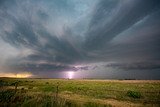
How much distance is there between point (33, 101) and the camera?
13523 mm

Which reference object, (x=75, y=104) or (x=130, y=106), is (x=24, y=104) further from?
Result: (x=130, y=106)

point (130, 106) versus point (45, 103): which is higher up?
point (45, 103)

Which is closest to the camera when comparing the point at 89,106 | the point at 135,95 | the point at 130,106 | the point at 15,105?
the point at 15,105

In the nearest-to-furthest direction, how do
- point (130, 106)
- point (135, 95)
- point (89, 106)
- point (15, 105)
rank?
point (15, 105), point (89, 106), point (130, 106), point (135, 95)

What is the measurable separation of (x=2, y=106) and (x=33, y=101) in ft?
8.42

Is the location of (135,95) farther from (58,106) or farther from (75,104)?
(58,106)

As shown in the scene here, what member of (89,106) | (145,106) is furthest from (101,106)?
(145,106)

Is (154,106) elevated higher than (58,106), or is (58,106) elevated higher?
(58,106)

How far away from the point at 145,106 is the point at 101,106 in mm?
7650

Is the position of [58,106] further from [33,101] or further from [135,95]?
[135,95]

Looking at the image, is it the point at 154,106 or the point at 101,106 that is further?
the point at 154,106

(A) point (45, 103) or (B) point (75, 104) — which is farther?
(B) point (75, 104)

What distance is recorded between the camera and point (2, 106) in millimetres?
12805

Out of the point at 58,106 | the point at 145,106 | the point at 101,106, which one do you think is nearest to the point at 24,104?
the point at 58,106
